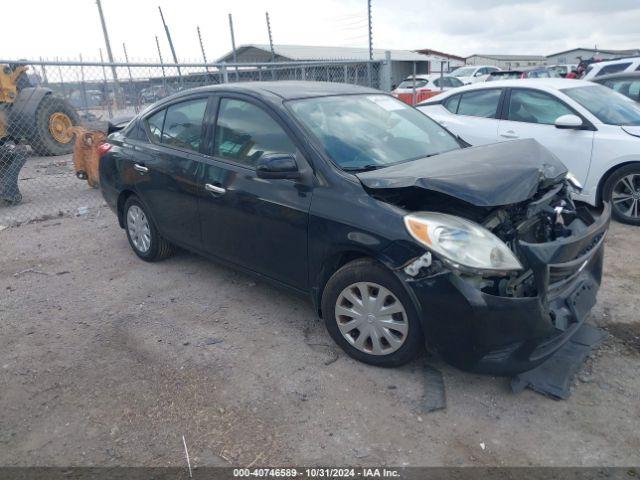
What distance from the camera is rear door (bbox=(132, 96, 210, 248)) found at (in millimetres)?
4160

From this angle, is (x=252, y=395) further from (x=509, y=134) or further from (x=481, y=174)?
(x=509, y=134)

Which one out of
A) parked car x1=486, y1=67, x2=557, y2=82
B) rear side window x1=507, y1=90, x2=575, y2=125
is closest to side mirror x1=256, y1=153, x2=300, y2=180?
rear side window x1=507, y1=90, x2=575, y2=125

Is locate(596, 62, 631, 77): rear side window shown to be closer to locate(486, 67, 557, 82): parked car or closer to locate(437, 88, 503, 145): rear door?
locate(437, 88, 503, 145): rear door

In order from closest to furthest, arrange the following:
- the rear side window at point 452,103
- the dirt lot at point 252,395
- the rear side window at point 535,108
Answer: the dirt lot at point 252,395, the rear side window at point 535,108, the rear side window at point 452,103

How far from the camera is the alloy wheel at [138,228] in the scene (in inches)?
196

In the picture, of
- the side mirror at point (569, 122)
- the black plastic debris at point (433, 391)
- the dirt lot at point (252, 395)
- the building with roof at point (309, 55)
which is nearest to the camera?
the dirt lot at point (252, 395)

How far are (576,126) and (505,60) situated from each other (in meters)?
53.9

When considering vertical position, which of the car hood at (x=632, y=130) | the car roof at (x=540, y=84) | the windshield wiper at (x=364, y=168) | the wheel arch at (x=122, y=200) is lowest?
the wheel arch at (x=122, y=200)

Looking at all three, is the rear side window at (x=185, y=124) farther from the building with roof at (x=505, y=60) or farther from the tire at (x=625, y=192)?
the building with roof at (x=505, y=60)

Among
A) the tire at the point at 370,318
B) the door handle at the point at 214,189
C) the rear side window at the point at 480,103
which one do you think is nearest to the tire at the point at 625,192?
the rear side window at the point at 480,103

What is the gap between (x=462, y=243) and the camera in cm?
271

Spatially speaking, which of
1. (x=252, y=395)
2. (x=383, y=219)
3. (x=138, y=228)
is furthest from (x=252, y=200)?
(x=138, y=228)

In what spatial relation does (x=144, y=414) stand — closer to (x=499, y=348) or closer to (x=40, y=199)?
(x=499, y=348)

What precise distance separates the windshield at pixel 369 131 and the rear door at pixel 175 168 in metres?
1.01
